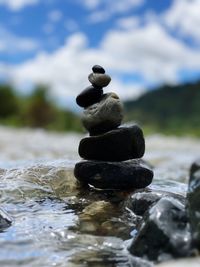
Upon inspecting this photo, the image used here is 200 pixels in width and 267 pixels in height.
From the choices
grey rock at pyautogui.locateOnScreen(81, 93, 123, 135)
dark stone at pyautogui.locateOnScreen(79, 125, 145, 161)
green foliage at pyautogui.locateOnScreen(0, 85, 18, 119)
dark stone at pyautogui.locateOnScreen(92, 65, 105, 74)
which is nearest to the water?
dark stone at pyautogui.locateOnScreen(79, 125, 145, 161)

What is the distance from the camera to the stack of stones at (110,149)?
293 inches

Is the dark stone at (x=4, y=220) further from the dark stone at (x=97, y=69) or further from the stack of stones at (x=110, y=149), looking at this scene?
the dark stone at (x=97, y=69)

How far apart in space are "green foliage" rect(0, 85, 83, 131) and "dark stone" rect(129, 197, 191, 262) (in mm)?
64737

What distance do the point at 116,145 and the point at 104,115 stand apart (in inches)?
18.5

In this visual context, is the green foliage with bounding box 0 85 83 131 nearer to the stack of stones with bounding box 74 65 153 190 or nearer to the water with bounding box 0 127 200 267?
the water with bounding box 0 127 200 267

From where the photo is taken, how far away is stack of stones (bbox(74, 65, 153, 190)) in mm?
7438

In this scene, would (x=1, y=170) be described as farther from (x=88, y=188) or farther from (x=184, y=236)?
(x=184, y=236)

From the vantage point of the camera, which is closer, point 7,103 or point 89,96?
point 89,96

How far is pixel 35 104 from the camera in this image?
7900 centimetres

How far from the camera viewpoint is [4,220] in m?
6.22

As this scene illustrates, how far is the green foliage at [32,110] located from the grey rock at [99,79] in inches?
2446

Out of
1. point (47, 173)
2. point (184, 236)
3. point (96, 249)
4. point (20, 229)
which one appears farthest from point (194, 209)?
point (47, 173)

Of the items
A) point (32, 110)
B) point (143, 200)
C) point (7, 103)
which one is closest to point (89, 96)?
point (143, 200)

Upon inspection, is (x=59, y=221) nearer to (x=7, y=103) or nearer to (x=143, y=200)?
(x=143, y=200)
